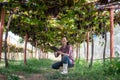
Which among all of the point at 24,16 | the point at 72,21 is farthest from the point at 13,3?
the point at 72,21

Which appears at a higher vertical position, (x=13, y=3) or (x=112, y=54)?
(x=13, y=3)

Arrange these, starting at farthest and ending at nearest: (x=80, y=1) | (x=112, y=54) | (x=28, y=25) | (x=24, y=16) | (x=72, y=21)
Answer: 1. (x=28, y=25)
2. (x=72, y=21)
3. (x=24, y=16)
4. (x=112, y=54)
5. (x=80, y=1)

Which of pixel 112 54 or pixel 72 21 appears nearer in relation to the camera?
pixel 112 54

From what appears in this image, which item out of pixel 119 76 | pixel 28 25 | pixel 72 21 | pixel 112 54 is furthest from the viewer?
pixel 28 25

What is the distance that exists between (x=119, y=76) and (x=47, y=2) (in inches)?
152

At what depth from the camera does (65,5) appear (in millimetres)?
12195

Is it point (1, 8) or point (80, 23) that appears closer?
point (1, 8)

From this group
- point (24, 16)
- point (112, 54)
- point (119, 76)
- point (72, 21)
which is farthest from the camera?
point (72, 21)

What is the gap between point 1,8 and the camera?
45.0 ft

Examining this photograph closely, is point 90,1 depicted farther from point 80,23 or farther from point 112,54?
point 80,23

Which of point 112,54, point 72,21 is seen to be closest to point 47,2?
point 112,54

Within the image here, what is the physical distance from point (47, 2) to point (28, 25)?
7.70 metres

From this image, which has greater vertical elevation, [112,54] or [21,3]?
[21,3]

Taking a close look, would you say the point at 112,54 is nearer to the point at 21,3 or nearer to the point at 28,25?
the point at 21,3
